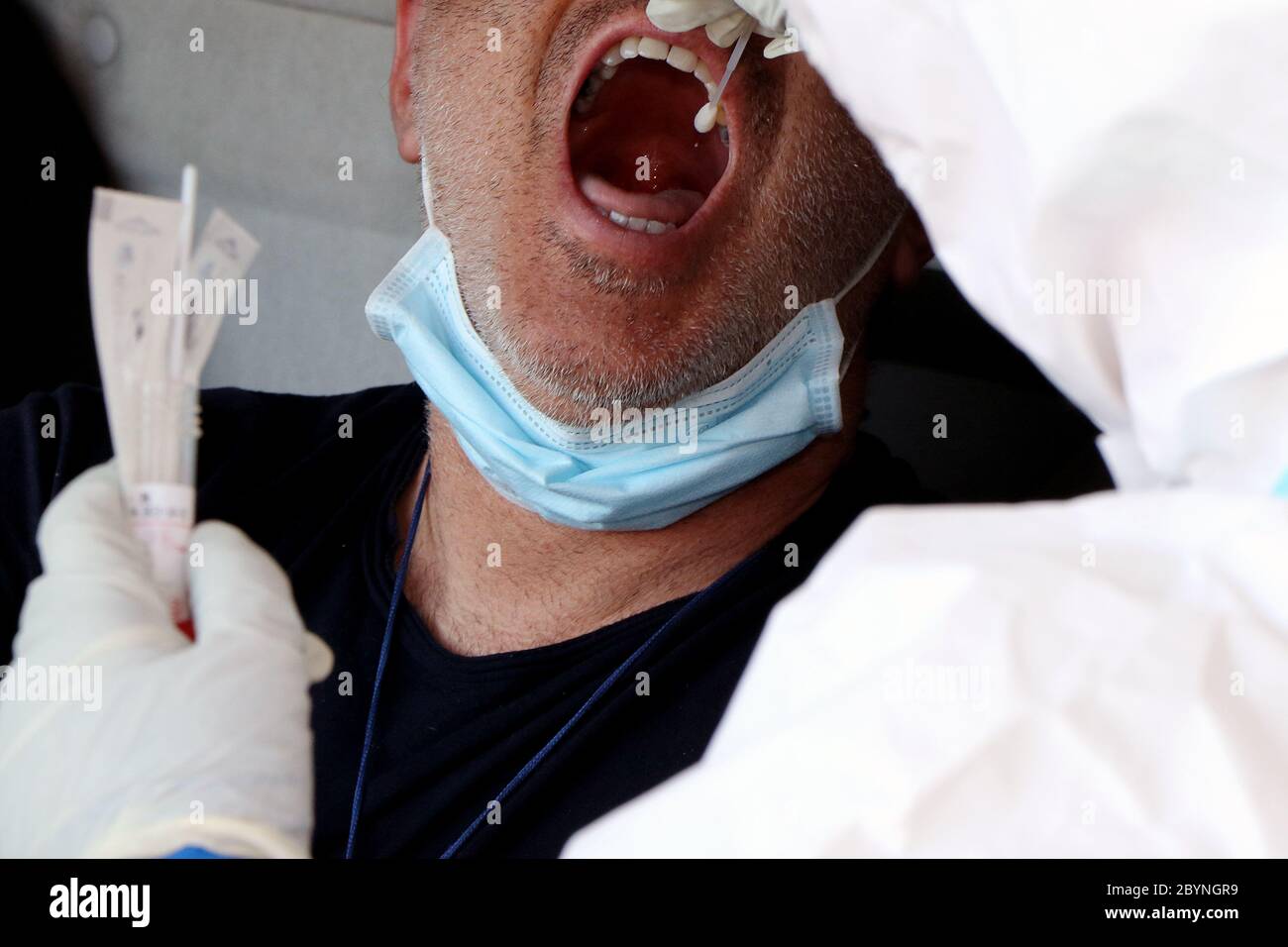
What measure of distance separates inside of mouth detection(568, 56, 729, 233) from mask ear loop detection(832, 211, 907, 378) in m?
0.10

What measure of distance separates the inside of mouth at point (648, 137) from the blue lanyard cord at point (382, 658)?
0.22 metres

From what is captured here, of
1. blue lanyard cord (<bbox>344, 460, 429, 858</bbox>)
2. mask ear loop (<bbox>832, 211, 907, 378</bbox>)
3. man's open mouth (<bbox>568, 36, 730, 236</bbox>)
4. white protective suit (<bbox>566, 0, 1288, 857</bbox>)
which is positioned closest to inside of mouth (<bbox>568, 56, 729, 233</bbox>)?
man's open mouth (<bbox>568, 36, 730, 236</bbox>)

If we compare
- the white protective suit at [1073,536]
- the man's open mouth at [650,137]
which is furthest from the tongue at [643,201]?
the white protective suit at [1073,536]

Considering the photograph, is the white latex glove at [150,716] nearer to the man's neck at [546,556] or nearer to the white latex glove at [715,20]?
the man's neck at [546,556]

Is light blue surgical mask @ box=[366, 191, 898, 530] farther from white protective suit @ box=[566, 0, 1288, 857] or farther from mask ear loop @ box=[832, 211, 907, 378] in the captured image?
white protective suit @ box=[566, 0, 1288, 857]

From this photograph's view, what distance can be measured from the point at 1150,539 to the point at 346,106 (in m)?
0.80

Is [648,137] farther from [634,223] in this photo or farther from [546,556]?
[546,556]

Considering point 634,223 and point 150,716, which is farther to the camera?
point 634,223

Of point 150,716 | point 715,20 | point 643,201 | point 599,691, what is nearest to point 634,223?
point 643,201

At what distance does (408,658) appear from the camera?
0.60m

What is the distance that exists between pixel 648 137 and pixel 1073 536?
1.63 feet

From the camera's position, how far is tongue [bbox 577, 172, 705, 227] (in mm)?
689
